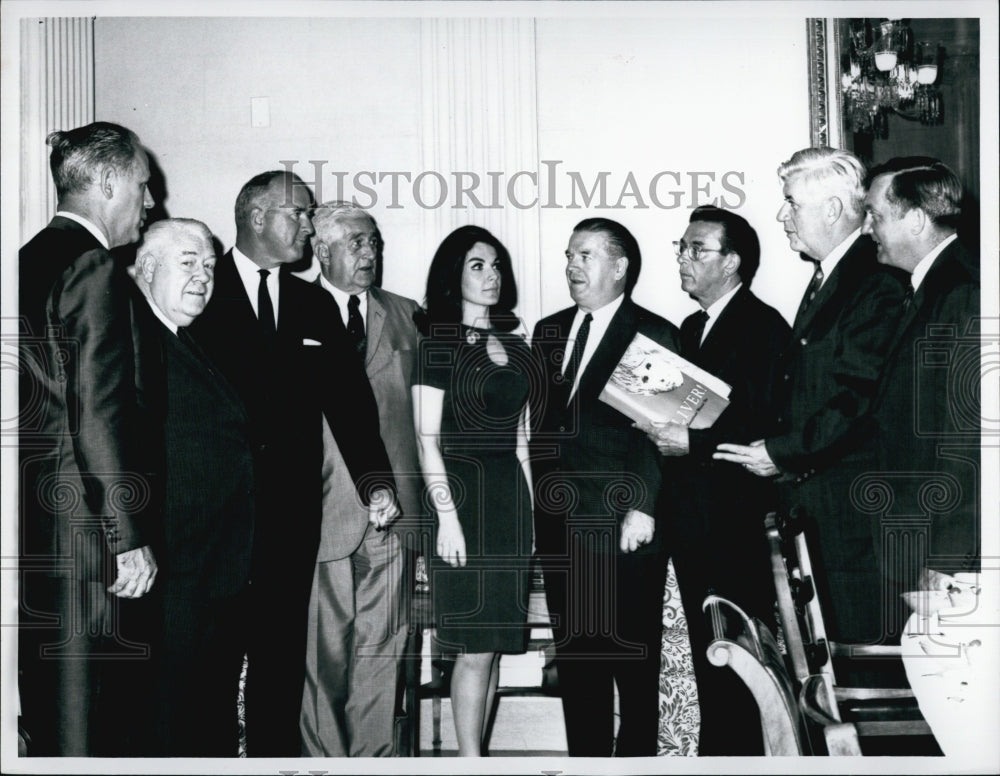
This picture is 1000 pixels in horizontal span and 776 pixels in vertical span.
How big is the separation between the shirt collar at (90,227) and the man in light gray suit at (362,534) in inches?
26.9

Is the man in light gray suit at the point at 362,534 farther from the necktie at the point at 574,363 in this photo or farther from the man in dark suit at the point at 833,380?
the man in dark suit at the point at 833,380

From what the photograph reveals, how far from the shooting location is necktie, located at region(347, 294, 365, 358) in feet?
13.1

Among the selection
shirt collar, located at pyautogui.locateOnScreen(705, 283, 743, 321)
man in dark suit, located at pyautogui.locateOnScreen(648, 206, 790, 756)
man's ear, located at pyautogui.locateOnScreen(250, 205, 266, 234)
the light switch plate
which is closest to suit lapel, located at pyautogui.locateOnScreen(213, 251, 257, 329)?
man's ear, located at pyautogui.locateOnScreen(250, 205, 266, 234)

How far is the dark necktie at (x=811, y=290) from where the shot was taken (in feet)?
13.1

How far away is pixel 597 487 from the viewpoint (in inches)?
157

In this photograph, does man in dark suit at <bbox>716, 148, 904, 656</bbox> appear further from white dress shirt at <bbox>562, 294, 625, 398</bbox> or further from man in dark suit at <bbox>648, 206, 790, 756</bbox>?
white dress shirt at <bbox>562, 294, 625, 398</bbox>

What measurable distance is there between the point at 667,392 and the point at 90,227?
1987 millimetres

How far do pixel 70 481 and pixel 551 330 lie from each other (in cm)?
Answer: 168

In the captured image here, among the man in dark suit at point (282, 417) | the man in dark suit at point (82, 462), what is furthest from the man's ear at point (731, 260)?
the man in dark suit at point (82, 462)

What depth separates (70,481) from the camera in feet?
13.1

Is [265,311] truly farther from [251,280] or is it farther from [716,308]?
[716,308]

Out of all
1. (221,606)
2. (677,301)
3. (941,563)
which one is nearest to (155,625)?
(221,606)

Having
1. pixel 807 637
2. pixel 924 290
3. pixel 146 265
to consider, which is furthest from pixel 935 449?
pixel 146 265

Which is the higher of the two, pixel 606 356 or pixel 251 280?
pixel 251 280
